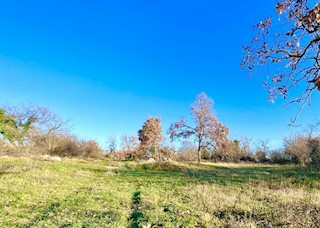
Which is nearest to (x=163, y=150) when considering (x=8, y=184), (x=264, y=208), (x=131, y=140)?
(x=131, y=140)

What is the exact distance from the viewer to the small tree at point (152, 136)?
47.4 meters

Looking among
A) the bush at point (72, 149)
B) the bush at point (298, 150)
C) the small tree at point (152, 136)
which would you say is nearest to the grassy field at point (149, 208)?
the bush at point (298, 150)

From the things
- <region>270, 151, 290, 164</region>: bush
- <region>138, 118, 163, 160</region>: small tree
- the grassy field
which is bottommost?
the grassy field

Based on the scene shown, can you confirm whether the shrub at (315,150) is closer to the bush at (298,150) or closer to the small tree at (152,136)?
the bush at (298,150)

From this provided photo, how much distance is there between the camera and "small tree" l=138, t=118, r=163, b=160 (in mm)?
47438

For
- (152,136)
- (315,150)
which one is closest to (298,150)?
(315,150)

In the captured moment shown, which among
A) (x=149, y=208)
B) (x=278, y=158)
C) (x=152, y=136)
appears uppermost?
(x=152, y=136)

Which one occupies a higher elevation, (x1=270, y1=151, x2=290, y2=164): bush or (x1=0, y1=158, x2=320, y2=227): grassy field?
(x1=270, y1=151, x2=290, y2=164): bush

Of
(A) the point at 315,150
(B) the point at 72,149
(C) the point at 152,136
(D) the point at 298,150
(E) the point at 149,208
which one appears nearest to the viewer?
(E) the point at 149,208

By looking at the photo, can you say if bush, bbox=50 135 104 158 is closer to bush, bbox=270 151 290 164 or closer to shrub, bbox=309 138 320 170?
bush, bbox=270 151 290 164

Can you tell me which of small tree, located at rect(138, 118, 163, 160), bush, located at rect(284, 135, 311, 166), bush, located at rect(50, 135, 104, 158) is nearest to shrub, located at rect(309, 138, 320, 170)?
bush, located at rect(284, 135, 311, 166)

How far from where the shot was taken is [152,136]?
47375 mm

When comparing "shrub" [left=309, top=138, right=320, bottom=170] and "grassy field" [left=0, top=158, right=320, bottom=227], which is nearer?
"grassy field" [left=0, top=158, right=320, bottom=227]

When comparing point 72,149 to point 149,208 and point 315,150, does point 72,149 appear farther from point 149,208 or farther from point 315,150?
point 149,208
